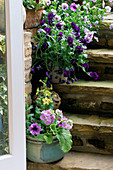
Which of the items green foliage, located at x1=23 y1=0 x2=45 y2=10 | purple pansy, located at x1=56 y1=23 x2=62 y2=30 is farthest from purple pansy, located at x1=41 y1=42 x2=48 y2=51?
green foliage, located at x1=23 y1=0 x2=45 y2=10

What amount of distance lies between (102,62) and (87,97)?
36cm

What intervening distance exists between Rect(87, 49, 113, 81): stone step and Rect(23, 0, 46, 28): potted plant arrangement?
52 centimetres

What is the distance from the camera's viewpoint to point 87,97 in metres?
2.92

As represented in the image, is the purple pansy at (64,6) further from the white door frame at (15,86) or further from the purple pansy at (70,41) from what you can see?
the white door frame at (15,86)

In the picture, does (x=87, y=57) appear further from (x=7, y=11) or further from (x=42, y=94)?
(x=7, y=11)

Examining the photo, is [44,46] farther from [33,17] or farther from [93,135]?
[93,135]

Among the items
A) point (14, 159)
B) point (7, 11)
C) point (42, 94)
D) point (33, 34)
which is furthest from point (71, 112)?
point (7, 11)

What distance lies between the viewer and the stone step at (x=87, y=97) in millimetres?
2863

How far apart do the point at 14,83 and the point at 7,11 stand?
1.23ft

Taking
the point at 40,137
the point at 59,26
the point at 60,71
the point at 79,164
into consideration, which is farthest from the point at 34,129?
the point at 59,26

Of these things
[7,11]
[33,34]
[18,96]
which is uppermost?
[7,11]

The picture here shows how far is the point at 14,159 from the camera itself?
2.00 meters

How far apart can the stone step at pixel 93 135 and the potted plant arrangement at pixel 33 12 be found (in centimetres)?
84

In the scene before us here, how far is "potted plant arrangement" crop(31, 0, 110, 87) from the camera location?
2814mm
